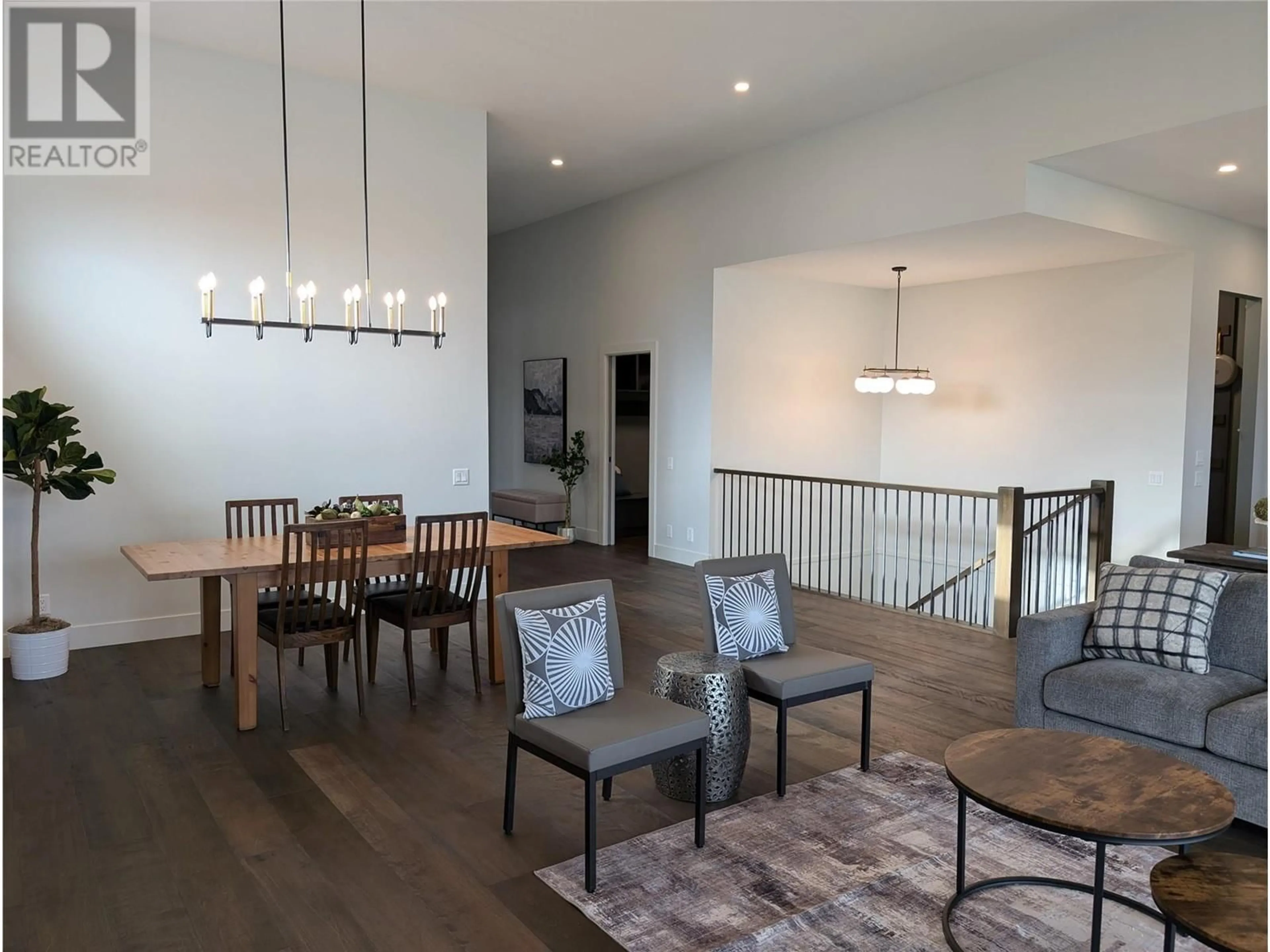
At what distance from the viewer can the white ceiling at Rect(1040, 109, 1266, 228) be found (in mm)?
5004

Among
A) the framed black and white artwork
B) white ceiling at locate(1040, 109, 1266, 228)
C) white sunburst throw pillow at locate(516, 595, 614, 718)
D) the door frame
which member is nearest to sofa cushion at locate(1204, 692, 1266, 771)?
white sunburst throw pillow at locate(516, 595, 614, 718)

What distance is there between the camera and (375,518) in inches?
186

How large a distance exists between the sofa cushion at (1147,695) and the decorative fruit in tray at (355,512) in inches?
132

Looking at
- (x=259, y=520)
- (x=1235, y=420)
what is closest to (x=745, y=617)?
(x=259, y=520)

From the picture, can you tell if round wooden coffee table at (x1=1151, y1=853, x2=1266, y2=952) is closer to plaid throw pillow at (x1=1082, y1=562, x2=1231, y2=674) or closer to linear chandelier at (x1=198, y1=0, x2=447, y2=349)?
plaid throw pillow at (x1=1082, y1=562, x2=1231, y2=674)

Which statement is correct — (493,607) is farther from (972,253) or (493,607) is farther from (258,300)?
(972,253)

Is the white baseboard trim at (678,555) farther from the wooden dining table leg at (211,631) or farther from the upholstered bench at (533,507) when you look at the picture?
the wooden dining table leg at (211,631)

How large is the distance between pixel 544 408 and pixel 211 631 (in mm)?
6041

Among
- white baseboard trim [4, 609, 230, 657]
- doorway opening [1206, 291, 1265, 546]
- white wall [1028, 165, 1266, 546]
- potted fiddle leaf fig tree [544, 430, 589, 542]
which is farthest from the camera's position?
potted fiddle leaf fig tree [544, 430, 589, 542]

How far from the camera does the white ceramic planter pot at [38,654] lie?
481 centimetres

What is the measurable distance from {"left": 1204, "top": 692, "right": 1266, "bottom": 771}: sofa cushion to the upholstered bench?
24.2 feet

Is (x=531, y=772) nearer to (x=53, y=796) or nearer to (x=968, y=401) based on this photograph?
(x=53, y=796)

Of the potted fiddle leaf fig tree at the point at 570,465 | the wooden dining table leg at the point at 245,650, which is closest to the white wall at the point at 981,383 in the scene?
the potted fiddle leaf fig tree at the point at 570,465

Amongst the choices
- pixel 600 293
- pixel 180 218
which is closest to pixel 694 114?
pixel 600 293
